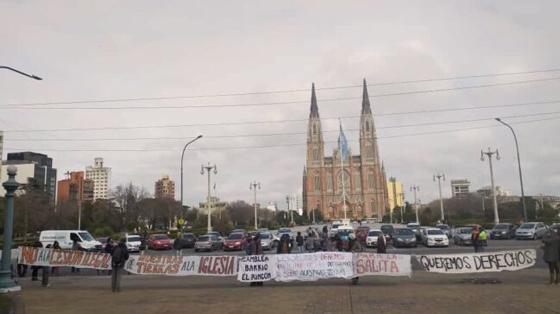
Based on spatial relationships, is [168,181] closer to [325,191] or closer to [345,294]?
[325,191]

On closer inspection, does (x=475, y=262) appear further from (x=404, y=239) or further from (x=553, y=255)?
(x=404, y=239)

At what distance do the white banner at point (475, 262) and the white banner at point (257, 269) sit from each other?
16.1ft

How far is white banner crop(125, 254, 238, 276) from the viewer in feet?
52.9

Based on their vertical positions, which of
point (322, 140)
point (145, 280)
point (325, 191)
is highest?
point (322, 140)

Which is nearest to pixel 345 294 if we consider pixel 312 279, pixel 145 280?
pixel 312 279

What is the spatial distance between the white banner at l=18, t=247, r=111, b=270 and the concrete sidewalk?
95 cm

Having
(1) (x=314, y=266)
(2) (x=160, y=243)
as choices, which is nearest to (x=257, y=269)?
(1) (x=314, y=266)

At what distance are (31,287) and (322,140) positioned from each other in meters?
137

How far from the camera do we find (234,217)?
4572 inches

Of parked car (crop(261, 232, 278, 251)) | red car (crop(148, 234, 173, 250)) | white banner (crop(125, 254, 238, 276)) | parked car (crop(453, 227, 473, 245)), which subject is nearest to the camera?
white banner (crop(125, 254, 238, 276))

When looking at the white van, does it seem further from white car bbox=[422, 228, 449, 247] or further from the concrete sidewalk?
white car bbox=[422, 228, 449, 247]

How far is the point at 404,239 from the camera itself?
3312cm

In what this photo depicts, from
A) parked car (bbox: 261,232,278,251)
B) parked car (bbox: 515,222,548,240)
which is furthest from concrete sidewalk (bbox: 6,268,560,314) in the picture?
parked car (bbox: 515,222,548,240)

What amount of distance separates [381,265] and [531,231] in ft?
94.7
